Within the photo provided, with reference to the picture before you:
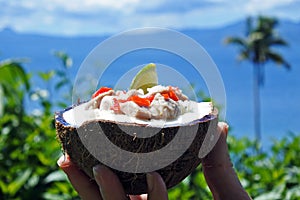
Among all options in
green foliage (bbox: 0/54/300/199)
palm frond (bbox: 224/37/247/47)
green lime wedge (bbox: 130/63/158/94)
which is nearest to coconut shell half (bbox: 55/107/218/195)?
green lime wedge (bbox: 130/63/158/94)

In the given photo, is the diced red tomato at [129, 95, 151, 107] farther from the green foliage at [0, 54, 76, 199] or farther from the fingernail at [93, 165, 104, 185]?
the green foliage at [0, 54, 76, 199]

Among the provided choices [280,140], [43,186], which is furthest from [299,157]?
[43,186]

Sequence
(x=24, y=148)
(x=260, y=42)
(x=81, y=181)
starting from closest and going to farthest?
1. (x=81, y=181)
2. (x=24, y=148)
3. (x=260, y=42)

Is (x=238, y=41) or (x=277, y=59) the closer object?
(x=277, y=59)

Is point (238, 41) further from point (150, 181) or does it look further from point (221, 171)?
point (150, 181)

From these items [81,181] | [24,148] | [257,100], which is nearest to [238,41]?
[257,100]

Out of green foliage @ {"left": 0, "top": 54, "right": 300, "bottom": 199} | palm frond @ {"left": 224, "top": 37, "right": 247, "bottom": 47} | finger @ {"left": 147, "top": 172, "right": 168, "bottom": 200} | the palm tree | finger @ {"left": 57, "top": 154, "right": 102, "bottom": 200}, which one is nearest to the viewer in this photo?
finger @ {"left": 147, "top": 172, "right": 168, "bottom": 200}
